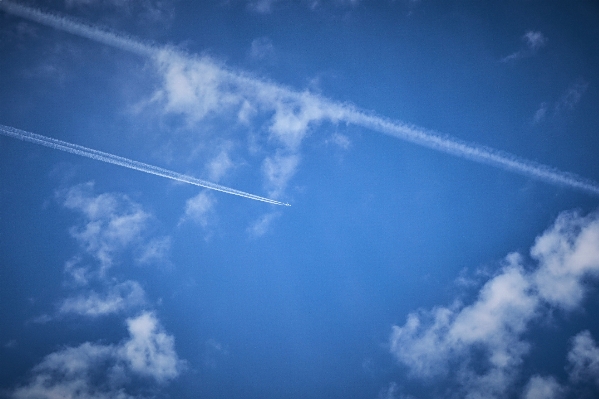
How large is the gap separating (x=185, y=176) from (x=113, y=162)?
8.67m

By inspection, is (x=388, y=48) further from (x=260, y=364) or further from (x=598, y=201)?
(x=260, y=364)

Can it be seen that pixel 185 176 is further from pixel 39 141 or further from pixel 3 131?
pixel 3 131

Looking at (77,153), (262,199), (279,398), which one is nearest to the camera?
(77,153)

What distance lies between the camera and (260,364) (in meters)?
38.8

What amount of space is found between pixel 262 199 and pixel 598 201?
36.8 meters

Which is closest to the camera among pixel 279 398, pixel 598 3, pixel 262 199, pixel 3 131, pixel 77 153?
pixel 598 3

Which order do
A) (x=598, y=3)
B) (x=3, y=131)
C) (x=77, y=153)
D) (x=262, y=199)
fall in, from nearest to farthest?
(x=598, y=3) → (x=3, y=131) → (x=77, y=153) → (x=262, y=199)

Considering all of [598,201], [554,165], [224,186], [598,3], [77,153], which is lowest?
[598,201]

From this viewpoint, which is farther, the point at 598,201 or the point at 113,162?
the point at 113,162

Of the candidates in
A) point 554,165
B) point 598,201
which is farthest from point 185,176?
point 598,201

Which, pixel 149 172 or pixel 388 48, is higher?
pixel 388 48

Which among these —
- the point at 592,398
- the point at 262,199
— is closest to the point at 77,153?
the point at 262,199

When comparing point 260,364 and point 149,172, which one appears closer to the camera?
point 149,172

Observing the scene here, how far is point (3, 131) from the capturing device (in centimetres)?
2989
